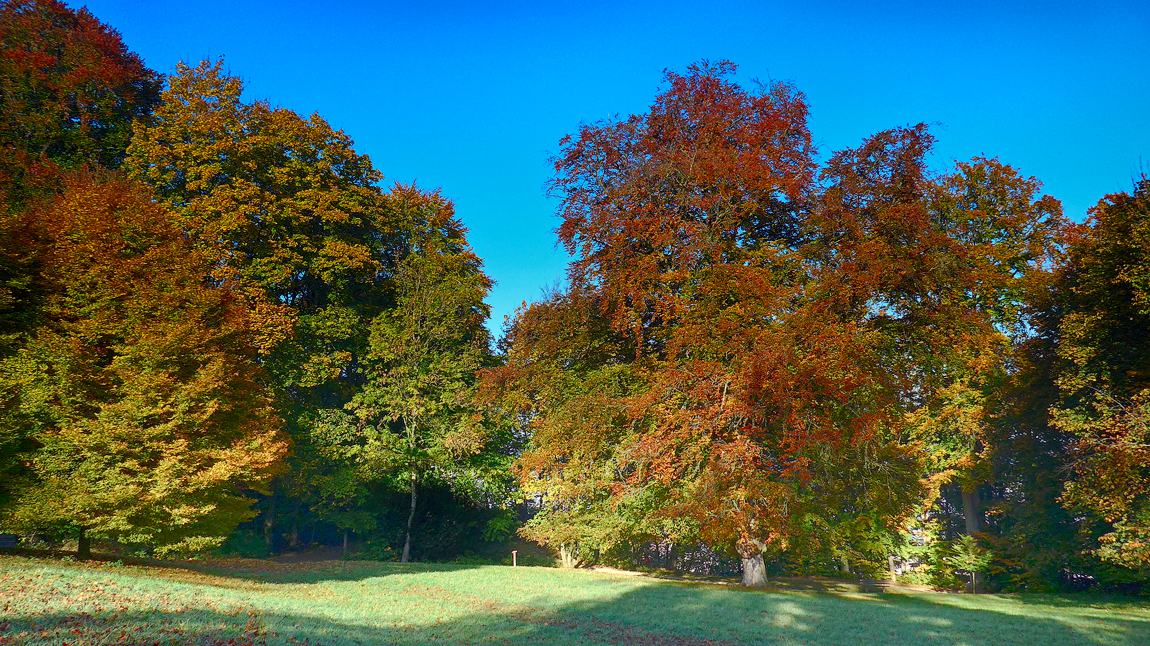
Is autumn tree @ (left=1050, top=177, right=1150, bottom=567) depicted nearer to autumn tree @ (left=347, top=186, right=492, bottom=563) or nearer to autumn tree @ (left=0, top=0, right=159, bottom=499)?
autumn tree @ (left=347, top=186, right=492, bottom=563)

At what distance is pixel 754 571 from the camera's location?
18891mm

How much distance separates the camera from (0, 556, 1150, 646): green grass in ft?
27.6

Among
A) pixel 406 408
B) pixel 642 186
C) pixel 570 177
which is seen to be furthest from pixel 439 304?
pixel 642 186

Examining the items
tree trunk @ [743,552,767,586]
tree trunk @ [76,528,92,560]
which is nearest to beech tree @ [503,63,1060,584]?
tree trunk @ [743,552,767,586]

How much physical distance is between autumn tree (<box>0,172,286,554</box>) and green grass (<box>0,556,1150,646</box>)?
54.3 inches

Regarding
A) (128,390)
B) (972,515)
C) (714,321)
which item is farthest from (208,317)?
(972,515)

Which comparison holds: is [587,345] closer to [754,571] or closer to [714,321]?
[714,321]

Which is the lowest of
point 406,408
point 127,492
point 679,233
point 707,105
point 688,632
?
point 688,632

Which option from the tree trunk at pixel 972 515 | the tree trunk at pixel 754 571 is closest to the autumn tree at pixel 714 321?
the tree trunk at pixel 754 571

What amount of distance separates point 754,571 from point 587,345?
8330mm

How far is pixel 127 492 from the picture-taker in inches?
537

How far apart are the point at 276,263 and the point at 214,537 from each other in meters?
12.5

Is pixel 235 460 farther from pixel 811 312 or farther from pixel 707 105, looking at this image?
pixel 707 105

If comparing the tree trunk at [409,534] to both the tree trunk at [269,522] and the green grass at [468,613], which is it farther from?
the green grass at [468,613]
